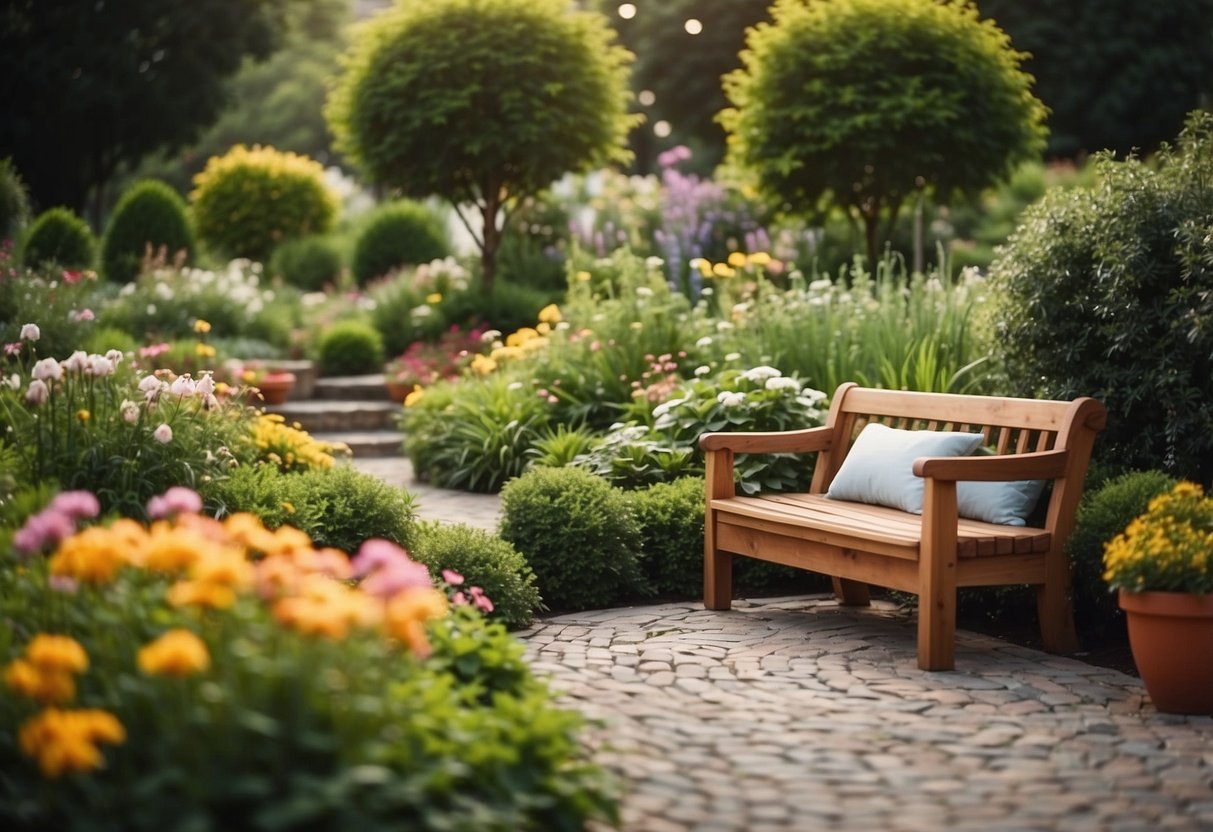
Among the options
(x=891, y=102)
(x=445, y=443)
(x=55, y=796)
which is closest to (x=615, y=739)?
(x=55, y=796)

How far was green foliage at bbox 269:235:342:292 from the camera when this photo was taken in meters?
18.6

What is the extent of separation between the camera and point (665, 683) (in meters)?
4.84

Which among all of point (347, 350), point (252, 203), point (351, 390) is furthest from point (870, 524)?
point (252, 203)

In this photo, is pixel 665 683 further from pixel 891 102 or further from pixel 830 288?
pixel 891 102

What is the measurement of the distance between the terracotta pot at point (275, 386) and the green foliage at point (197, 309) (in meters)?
1.25

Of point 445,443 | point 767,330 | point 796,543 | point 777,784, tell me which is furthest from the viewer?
point 445,443

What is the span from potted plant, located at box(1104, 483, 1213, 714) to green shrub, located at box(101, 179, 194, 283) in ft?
45.1

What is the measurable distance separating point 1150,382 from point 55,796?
4.93 meters

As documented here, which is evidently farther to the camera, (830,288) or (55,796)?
(830,288)

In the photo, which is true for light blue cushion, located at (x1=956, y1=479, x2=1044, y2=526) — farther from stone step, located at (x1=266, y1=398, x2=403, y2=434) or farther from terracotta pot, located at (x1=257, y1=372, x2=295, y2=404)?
terracotta pot, located at (x1=257, y1=372, x2=295, y2=404)

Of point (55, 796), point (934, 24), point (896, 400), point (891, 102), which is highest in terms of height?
point (934, 24)

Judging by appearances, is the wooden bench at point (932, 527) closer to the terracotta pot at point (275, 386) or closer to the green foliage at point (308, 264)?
A: the terracotta pot at point (275, 386)

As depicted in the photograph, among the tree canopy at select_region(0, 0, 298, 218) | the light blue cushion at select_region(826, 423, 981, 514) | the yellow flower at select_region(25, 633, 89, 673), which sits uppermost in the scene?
the tree canopy at select_region(0, 0, 298, 218)

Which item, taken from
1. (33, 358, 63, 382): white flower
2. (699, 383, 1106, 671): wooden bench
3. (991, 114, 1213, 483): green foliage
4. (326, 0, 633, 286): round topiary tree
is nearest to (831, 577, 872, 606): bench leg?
(699, 383, 1106, 671): wooden bench
